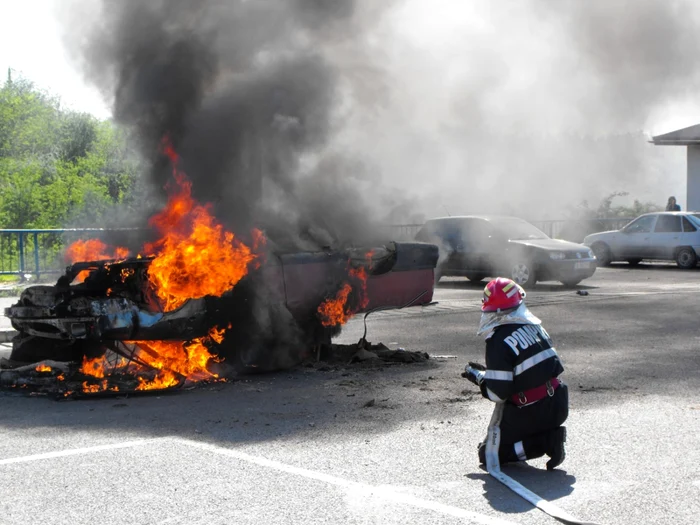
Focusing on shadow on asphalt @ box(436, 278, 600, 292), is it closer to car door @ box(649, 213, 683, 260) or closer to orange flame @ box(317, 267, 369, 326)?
car door @ box(649, 213, 683, 260)

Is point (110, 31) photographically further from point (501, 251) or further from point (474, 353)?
point (501, 251)

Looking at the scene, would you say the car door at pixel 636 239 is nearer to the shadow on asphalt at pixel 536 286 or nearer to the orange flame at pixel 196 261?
the shadow on asphalt at pixel 536 286

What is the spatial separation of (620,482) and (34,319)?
5168 millimetres

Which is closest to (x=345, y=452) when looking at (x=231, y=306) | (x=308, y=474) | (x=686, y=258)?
(x=308, y=474)

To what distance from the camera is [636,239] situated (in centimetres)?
2309

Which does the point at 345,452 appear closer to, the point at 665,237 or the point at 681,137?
the point at 665,237

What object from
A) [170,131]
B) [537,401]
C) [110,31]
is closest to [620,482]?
[537,401]

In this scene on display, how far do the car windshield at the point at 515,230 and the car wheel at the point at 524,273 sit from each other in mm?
622

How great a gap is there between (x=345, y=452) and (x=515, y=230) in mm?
13158

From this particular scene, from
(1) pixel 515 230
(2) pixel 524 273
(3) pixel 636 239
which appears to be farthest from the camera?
(3) pixel 636 239

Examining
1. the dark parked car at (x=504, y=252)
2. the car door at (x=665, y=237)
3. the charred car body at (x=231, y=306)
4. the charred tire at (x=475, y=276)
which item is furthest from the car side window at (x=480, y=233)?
the charred car body at (x=231, y=306)

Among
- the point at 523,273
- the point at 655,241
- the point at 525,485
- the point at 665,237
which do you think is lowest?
the point at 525,485

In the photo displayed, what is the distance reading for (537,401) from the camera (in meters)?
5.12

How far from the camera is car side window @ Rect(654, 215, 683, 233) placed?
22594 mm
